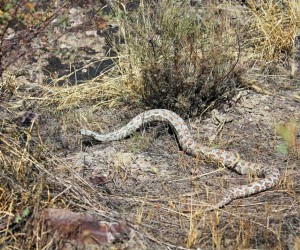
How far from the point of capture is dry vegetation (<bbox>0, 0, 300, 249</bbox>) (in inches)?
227

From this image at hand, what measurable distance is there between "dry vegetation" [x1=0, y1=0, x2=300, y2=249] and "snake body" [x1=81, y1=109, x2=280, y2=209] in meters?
0.11

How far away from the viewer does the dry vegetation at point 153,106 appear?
576cm

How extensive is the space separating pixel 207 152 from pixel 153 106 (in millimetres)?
1223

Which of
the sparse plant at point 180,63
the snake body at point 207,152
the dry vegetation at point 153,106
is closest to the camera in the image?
the dry vegetation at point 153,106

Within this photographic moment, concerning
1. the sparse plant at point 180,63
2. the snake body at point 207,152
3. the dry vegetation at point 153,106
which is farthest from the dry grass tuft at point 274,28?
the snake body at point 207,152

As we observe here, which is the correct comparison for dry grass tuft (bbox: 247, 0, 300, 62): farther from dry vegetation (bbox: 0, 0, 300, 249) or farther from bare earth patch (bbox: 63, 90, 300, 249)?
bare earth patch (bbox: 63, 90, 300, 249)

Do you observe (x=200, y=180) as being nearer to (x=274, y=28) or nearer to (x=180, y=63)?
(x=180, y=63)

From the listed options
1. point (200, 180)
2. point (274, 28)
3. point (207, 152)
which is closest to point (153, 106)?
point (207, 152)

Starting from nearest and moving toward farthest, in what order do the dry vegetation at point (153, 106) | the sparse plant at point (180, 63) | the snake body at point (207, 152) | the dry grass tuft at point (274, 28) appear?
the dry vegetation at point (153, 106) < the snake body at point (207, 152) < the sparse plant at point (180, 63) < the dry grass tuft at point (274, 28)

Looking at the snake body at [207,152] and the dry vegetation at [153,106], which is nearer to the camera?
the dry vegetation at [153,106]

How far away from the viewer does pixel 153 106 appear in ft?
26.8

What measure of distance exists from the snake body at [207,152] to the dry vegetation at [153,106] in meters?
0.11

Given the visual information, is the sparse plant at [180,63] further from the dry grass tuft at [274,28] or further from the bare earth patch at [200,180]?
the dry grass tuft at [274,28]

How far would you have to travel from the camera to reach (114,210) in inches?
239
